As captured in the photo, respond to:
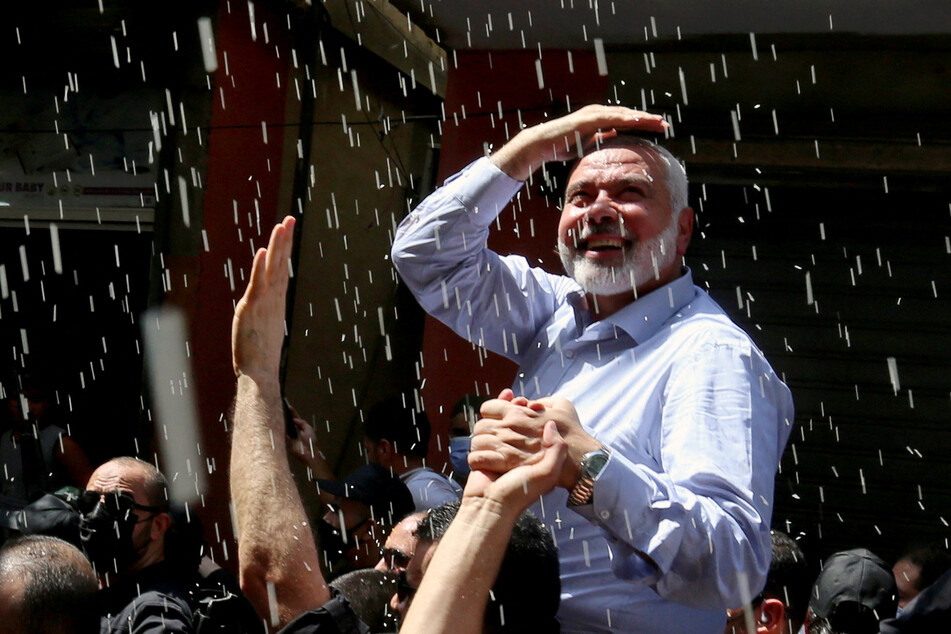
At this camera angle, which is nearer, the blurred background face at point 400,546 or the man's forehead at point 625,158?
the man's forehead at point 625,158

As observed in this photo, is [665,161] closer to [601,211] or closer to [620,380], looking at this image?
[601,211]

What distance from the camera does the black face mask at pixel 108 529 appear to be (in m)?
4.03

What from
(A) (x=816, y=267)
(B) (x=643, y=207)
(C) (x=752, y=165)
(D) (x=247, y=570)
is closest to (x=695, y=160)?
(C) (x=752, y=165)

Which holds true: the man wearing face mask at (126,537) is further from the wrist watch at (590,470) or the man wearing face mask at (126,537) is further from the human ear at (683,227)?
the wrist watch at (590,470)

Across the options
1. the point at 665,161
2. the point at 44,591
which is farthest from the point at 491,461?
the point at 44,591

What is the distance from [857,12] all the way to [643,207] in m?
5.59

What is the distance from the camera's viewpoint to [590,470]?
6.37ft

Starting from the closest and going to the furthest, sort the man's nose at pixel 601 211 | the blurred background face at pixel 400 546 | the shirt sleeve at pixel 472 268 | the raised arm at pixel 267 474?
the raised arm at pixel 267 474 → the man's nose at pixel 601 211 → the shirt sleeve at pixel 472 268 → the blurred background face at pixel 400 546

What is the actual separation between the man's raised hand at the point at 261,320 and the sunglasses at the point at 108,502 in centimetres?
179

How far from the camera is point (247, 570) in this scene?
95.4 inches

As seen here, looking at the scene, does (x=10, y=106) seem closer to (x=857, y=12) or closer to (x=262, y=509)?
(x=857, y=12)

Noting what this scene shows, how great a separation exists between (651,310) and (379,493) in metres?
2.54

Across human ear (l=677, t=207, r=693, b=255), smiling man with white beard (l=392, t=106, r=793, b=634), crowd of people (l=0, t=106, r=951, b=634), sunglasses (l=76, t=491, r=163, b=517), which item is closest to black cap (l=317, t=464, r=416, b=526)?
sunglasses (l=76, t=491, r=163, b=517)

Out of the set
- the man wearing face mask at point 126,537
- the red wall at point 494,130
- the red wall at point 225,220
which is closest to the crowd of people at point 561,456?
the man wearing face mask at point 126,537
